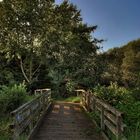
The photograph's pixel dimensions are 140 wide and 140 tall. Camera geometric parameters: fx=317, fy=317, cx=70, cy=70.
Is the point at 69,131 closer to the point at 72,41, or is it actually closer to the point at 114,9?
the point at 114,9

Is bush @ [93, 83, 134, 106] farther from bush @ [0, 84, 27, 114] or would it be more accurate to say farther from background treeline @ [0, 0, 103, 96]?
background treeline @ [0, 0, 103, 96]

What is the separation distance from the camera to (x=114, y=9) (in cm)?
2016

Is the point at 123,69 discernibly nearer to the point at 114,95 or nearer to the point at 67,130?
the point at 114,95

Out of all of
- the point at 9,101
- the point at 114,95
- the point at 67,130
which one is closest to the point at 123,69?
the point at 114,95

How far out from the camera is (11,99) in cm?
1266

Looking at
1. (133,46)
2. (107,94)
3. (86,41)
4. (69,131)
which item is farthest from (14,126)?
(133,46)

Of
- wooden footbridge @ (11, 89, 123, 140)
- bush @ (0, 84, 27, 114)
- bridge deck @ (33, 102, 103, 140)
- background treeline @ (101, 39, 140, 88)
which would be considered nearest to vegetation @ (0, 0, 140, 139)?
background treeline @ (101, 39, 140, 88)

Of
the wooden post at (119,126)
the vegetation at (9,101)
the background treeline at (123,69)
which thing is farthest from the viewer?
the background treeline at (123,69)

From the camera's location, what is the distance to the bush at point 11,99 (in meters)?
12.2

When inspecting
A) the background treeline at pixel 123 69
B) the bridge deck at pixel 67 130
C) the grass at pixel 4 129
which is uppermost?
the background treeline at pixel 123 69

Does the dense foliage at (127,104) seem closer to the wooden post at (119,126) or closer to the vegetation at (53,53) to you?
the wooden post at (119,126)

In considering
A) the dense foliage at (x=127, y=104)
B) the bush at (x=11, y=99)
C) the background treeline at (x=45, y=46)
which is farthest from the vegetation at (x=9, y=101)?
the background treeline at (x=45, y=46)

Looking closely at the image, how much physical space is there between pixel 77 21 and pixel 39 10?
675 cm

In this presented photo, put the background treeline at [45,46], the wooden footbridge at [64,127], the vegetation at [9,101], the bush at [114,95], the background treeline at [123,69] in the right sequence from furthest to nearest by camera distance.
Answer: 1. the background treeline at [123,69]
2. the background treeline at [45,46]
3. the bush at [114,95]
4. the vegetation at [9,101]
5. the wooden footbridge at [64,127]
